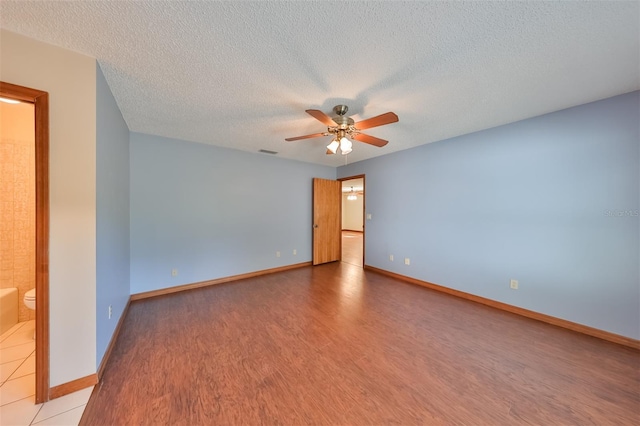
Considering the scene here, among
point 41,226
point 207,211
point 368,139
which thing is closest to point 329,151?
point 368,139

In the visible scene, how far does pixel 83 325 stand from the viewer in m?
1.50

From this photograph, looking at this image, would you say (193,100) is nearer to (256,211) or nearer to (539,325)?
(256,211)

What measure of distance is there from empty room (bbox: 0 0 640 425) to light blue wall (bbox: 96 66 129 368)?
0.04m

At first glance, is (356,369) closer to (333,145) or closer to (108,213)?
(333,145)

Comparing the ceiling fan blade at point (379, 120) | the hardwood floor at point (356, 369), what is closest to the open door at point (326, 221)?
the hardwood floor at point (356, 369)

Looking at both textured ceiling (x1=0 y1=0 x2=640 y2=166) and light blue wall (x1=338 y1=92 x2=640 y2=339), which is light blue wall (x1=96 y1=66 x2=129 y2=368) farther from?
light blue wall (x1=338 y1=92 x2=640 y2=339)

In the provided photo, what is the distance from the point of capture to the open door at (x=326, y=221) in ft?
16.0

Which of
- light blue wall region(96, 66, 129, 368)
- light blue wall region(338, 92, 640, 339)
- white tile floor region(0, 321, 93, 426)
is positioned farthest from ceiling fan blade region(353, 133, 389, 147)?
white tile floor region(0, 321, 93, 426)

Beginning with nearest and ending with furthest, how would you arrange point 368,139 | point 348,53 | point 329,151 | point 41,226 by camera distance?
point 41,226 < point 348,53 < point 368,139 < point 329,151

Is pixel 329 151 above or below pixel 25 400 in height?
above

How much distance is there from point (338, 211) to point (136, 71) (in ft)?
13.7

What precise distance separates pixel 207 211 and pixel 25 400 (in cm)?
248

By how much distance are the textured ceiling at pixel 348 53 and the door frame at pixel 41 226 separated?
0.46 m

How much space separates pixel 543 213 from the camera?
8.13 ft
